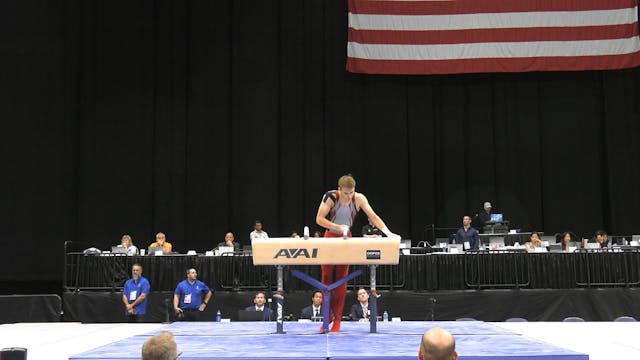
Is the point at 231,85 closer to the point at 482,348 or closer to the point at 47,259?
the point at 47,259

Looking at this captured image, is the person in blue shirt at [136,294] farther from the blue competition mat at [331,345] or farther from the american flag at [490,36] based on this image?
the american flag at [490,36]

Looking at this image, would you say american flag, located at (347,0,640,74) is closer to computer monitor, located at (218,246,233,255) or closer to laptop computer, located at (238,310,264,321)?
computer monitor, located at (218,246,233,255)

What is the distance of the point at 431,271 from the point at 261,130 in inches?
308

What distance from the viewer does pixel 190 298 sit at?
1273 cm

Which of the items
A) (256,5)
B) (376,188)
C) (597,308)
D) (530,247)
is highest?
Answer: (256,5)

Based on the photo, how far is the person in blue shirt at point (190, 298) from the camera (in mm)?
12617

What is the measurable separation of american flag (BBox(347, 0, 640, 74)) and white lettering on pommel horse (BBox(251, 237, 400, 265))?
40.9ft

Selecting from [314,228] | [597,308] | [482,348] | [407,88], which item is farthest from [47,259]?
[482,348]

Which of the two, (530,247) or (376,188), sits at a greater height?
(376,188)

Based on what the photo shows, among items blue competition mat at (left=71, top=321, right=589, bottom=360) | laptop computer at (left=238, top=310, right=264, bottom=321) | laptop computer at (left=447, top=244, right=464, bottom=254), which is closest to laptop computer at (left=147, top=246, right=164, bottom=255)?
laptop computer at (left=238, top=310, right=264, bottom=321)

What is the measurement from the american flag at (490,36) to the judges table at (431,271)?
6732 millimetres

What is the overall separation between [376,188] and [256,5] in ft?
21.3

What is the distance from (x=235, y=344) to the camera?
5.50 meters

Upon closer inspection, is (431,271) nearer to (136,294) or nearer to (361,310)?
(361,310)
